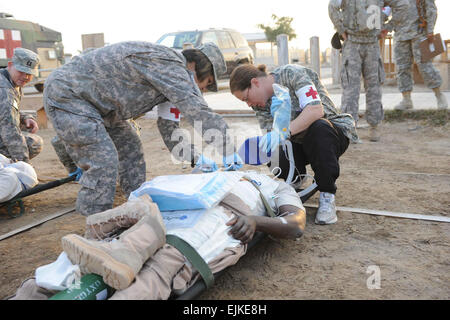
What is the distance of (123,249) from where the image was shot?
1.55 meters

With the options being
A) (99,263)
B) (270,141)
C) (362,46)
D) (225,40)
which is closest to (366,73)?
(362,46)

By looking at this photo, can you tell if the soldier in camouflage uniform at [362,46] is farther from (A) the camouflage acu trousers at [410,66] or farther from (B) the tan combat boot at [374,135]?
(A) the camouflage acu trousers at [410,66]

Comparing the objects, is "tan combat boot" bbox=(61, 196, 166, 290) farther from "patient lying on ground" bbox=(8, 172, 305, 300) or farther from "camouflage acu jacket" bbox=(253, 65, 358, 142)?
"camouflage acu jacket" bbox=(253, 65, 358, 142)

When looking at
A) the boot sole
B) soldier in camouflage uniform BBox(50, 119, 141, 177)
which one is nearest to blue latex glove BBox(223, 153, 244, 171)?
the boot sole

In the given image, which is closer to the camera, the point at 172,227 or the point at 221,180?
the point at 172,227

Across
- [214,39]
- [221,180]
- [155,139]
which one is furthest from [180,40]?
[221,180]

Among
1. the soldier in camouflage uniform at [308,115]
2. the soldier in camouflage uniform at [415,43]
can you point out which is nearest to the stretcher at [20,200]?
the soldier in camouflage uniform at [308,115]

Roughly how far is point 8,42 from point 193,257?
1120 cm

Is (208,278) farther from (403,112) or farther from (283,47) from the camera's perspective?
(283,47)

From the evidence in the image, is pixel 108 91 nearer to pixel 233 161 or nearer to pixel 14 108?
pixel 233 161

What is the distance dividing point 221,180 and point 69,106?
1.19m

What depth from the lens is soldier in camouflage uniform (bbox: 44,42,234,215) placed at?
2.48 metres
